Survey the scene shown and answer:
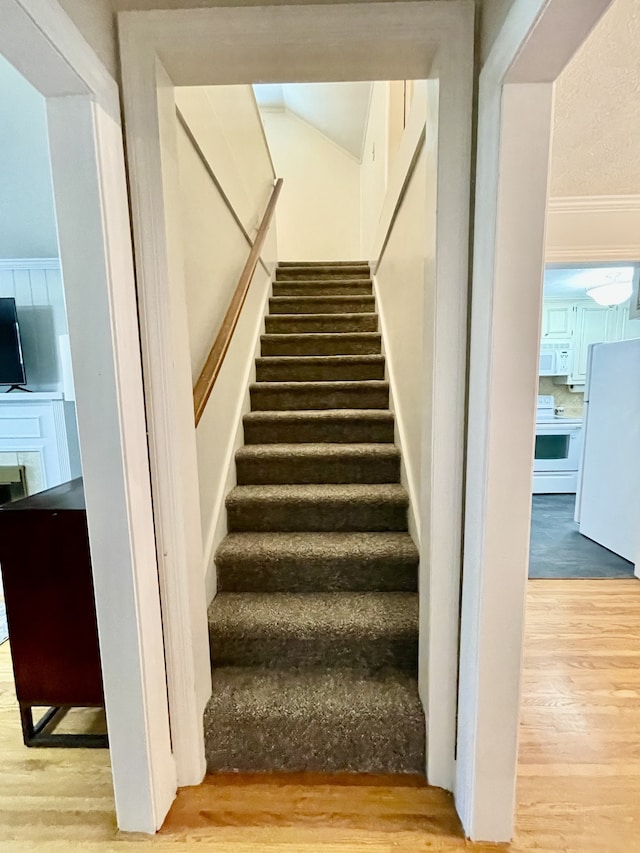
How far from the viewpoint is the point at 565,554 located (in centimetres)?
302

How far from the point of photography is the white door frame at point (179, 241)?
3.11 ft

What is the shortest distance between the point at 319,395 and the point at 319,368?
0.87 feet

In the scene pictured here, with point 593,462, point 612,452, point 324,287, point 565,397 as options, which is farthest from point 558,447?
point 324,287

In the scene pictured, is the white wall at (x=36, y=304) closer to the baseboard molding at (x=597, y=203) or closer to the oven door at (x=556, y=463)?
the baseboard molding at (x=597, y=203)

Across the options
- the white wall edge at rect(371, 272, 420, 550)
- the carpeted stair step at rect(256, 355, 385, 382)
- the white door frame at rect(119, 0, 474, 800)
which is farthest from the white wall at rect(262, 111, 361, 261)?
the white door frame at rect(119, 0, 474, 800)

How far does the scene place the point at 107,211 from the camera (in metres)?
0.94

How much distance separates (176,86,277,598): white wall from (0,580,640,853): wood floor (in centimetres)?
65

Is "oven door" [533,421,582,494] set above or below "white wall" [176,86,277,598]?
below

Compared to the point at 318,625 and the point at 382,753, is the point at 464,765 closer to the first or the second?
the point at 382,753

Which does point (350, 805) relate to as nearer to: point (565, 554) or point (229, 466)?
point (229, 466)

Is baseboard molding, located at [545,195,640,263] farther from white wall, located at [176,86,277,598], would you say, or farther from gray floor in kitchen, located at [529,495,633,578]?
gray floor in kitchen, located at [529,495,633,578]

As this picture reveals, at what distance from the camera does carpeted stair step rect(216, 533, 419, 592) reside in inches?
63.9

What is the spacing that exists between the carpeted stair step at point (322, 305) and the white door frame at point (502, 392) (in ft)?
7.26

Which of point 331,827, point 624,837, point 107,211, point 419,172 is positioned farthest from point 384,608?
point 419,172
